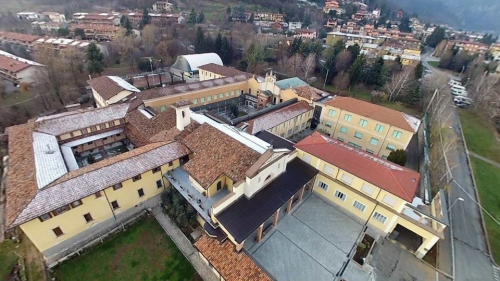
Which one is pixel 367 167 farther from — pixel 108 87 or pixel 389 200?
pixel 108 87

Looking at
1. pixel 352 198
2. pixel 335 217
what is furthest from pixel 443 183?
pixel 335 217

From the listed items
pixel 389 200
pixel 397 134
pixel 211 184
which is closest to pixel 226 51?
pixel 397 134

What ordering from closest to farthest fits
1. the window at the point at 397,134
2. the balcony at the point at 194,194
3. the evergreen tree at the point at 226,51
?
the balcony at the point at 194,194
the window at the point at 397,134
the evergreen tree at the point at 226,51

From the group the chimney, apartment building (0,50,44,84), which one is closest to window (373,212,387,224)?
the chimney

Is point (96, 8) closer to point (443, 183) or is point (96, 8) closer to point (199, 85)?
point (199, 85)

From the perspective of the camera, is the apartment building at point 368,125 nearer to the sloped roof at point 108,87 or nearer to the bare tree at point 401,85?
the bare tree at point 401,85

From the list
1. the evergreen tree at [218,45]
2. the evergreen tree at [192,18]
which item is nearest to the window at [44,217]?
the evergreen tree at [218,45]
